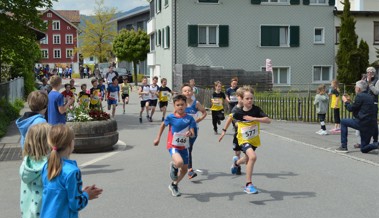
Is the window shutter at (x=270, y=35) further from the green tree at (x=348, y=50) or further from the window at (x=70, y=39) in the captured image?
the window at (x=70, y=39)

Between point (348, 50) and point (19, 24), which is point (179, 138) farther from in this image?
point (348, 50)

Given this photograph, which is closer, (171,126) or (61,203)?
(61,203)

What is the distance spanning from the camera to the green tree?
35.8m

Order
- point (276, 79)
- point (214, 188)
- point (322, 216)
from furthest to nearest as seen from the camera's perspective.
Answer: point (276, 79) < point (214, 188) < point (322, 216)

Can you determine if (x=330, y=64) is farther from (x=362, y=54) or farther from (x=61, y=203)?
(x=61, y=203)

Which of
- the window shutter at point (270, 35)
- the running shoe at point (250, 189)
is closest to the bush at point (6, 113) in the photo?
the running shoe at point (250, 189)

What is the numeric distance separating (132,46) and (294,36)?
2029cm

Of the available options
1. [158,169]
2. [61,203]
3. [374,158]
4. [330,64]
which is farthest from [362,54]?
[61,203]

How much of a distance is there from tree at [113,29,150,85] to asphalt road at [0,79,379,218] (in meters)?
40.5

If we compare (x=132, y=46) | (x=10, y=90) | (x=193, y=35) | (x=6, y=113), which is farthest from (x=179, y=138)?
(x=132, y=46)

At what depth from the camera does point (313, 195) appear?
838 cm

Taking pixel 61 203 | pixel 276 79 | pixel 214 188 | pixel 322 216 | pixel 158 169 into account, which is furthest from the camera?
pixel 276 79

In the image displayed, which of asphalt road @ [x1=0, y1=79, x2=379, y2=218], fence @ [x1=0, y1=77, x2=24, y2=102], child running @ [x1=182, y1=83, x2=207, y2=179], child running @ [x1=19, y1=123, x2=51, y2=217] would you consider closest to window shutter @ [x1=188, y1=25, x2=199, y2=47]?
fence @ [x1=0, y1=77, x2=24, y2=102]

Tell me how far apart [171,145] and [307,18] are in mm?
32307
